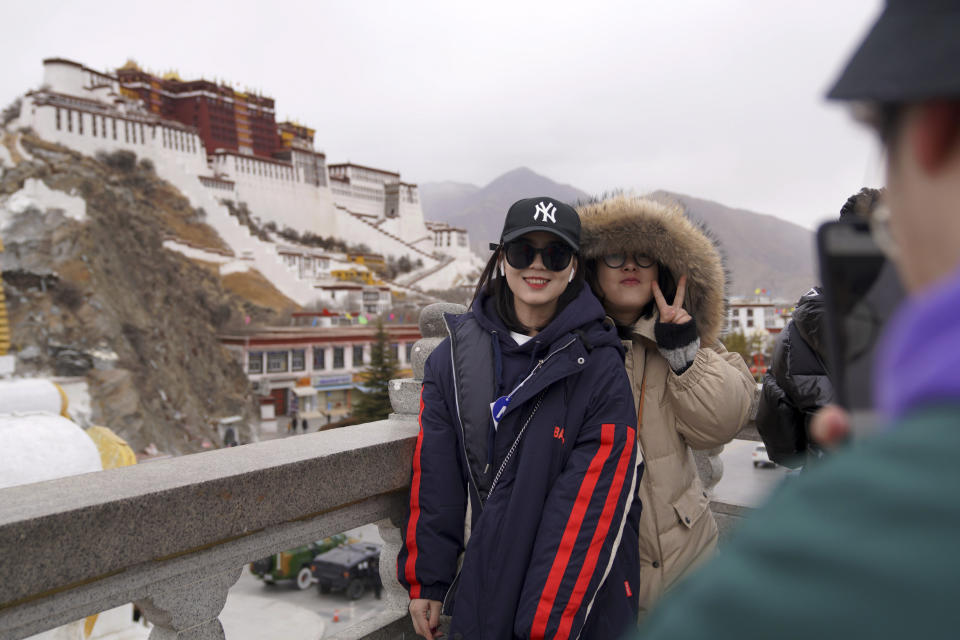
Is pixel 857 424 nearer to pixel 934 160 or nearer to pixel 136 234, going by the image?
pixel 934 160

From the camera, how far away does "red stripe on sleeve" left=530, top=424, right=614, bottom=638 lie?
2.07 meters

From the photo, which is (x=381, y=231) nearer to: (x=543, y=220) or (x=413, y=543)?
(x=543, y=220)

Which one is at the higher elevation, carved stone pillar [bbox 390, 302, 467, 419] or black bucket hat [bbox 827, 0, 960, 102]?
black bucket hat [bbox 827, 0, 960, 102]

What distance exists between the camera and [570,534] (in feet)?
6.96

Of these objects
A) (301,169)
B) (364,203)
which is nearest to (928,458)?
(301,169)

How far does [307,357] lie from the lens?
4297 cm

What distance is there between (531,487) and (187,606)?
46.9 inches

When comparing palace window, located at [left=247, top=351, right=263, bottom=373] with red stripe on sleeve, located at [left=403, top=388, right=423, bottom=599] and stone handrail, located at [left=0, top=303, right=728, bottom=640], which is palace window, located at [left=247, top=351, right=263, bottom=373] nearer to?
stone handrail, located at [left=0, top=303, right=728, bottom=640]

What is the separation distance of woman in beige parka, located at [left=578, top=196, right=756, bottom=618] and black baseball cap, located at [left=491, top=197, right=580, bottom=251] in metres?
0.19

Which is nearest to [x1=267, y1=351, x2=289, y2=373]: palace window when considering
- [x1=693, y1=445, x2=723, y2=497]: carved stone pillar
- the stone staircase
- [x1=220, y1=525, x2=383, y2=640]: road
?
[x1=220, y1=525, x2=383, y2=640]: road

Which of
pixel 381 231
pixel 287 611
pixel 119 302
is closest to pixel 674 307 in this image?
pixel 287 611

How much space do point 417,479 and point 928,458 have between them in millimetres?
2138

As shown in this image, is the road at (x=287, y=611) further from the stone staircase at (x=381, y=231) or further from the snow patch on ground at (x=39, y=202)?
the stone staircase at (x=381, y=231)

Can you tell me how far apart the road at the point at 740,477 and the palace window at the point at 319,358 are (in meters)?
38.6
